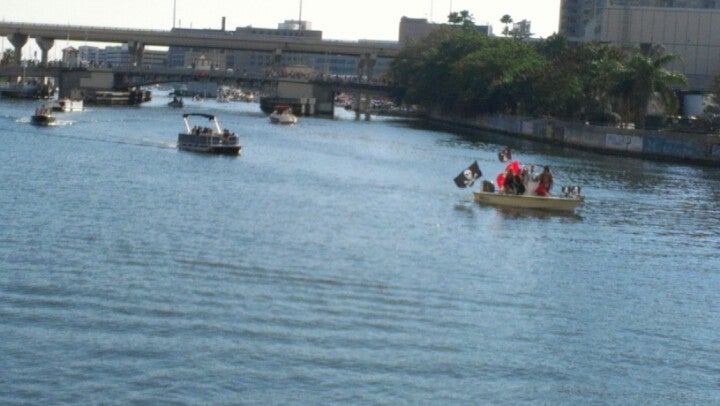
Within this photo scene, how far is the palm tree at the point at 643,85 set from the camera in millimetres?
119562

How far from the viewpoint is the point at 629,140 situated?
114438 millimetres

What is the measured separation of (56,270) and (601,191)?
45489 mm

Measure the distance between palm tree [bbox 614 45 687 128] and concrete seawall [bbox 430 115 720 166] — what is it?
4.83 metres

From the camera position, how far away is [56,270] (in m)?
39.2

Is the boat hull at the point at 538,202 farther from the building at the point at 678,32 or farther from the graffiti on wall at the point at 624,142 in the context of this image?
the building at the point at 678,32

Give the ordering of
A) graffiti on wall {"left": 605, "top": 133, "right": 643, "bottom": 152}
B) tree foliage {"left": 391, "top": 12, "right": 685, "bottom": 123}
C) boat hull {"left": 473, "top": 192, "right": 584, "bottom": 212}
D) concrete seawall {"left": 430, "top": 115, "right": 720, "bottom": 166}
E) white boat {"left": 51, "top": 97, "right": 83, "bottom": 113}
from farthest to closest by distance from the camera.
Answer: white boat {"left": 51, "top": 97, "right": 83, "bottom": 113} → tree foliage {"left": 391, "top": 12, "right": 685, "bottom": 123} → graffiti on wall {"left": 605, "top": 133, "right": 643, "bottom": 152} → concrete seawall {"left": 430, "top": 115, "right": 720, "bottom": 166} → boat hull {"left": 473, "top": 192, "right": 584, "bottom": 212}

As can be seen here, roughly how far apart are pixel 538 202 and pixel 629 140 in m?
52.3

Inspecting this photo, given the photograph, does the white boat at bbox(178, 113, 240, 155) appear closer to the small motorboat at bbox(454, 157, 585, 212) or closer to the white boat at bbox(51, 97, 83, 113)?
the small motorboat at bbox(454, 157, 585, 212)

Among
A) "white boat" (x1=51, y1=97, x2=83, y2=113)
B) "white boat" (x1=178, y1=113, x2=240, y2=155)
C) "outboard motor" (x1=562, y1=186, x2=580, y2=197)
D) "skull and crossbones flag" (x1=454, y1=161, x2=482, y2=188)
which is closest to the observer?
"outboard motor" (x1=562, y1=186, x2=580, y2=197)

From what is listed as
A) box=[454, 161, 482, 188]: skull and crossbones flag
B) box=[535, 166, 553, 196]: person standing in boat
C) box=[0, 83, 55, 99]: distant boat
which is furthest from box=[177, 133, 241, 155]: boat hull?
box=[0, 83, 55, 99]: distant boat

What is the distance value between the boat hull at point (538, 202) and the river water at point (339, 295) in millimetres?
1054

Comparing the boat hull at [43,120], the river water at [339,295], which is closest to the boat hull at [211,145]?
the river water at [339,295]

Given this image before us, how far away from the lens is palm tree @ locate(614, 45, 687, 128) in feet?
392

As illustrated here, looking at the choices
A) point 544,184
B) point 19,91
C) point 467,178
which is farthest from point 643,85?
point 19,91
